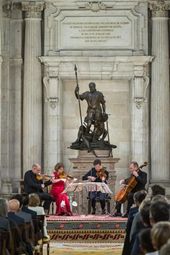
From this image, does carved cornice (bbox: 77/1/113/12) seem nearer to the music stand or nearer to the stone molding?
the stone molding

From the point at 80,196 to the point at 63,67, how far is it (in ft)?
14.6

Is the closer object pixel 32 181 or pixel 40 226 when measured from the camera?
pixel 40 226

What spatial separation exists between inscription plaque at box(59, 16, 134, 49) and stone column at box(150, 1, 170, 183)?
80cm

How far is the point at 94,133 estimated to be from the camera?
2173cm

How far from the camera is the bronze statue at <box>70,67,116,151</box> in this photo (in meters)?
21.6

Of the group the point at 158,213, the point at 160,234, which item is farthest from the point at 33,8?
the point at 160,234

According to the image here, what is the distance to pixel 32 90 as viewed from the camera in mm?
23688

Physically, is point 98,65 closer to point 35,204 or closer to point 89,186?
point 89,186

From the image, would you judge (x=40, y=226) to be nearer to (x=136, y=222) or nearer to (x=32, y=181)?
(x=136, y=222)

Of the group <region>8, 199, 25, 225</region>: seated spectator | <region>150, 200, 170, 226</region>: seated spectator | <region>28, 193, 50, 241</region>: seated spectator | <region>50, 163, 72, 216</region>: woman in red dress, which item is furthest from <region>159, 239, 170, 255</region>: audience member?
<region>50, 163, 72, 216</region>: woman in red dress

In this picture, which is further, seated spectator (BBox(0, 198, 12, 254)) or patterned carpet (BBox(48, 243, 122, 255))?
patterned carpet (BBox(48, 243, 122, 255))

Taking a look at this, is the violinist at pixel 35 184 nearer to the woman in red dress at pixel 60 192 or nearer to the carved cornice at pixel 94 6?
the woman in red dress at pixel 60 192

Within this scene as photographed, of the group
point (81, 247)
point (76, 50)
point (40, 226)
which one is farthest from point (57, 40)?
point (40, 226)

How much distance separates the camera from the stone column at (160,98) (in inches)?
925
